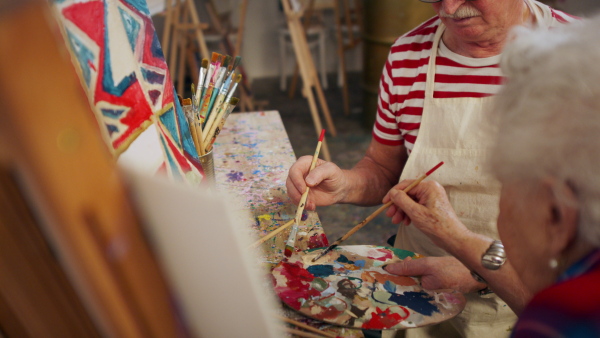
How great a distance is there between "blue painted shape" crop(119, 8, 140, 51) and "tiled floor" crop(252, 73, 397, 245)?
224cm

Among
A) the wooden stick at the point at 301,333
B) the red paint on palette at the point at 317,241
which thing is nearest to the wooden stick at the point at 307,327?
the wooden stick at the point at 301,333

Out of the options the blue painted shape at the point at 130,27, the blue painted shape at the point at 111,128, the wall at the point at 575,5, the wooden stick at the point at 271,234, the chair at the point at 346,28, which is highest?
the blue painted shape at the point at 130,27

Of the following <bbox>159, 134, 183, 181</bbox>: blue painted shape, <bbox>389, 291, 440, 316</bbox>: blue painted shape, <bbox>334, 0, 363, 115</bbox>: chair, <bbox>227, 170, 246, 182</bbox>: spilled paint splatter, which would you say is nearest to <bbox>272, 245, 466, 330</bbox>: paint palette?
<bbox>389, 291, 440, 316</bbox>: blue painted shape

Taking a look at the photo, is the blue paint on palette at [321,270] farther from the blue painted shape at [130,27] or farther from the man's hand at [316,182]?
the blue painted shape at [130,27]

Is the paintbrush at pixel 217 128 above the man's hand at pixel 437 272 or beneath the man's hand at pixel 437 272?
above

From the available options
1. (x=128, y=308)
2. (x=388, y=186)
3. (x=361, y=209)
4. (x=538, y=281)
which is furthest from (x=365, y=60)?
(x=128, y=308)

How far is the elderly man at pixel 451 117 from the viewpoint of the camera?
1149mm

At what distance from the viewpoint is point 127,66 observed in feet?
1.98

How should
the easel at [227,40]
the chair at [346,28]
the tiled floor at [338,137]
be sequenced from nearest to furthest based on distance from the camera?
the tiled floor at [338,137], the easel at [227,40], the chair at [346,28]

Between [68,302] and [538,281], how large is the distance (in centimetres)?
58

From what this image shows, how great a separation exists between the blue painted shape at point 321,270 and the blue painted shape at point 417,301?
0.46 feet

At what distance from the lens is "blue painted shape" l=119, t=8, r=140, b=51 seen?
0.63 meters

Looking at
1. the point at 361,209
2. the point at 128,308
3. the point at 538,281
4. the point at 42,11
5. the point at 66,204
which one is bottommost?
the point at 361,209

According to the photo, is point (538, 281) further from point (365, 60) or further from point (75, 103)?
point (365, 60)
